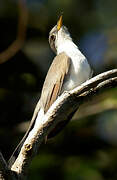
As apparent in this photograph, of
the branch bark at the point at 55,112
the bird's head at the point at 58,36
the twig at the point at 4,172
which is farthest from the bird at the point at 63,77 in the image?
the twig at the point at 4,172

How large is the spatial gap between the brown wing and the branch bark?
69cm

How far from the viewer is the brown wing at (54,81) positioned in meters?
5.54

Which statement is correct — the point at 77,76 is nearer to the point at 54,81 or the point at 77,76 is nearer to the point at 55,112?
the point at 54,81

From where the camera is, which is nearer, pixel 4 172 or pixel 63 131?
pixel 4 172

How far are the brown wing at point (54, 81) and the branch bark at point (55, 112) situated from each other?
692 millimetres

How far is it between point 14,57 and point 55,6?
1798 mm

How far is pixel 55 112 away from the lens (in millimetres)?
4676

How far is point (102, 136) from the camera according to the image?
765 centimetres

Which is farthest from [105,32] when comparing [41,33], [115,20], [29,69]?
[29,69]

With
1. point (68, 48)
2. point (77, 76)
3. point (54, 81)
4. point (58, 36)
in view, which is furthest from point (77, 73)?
point (58, 36)

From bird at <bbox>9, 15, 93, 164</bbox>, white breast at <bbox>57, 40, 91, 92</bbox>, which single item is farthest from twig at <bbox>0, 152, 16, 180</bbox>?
white breast at <bbox>57, 40, 91, 92</bbox>

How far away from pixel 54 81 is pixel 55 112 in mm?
1080

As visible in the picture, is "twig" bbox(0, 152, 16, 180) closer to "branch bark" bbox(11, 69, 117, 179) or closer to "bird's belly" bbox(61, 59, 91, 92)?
"branch bark" bbox(11, 69, 117, 179)

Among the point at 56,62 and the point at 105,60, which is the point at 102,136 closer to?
the point at 105,60
